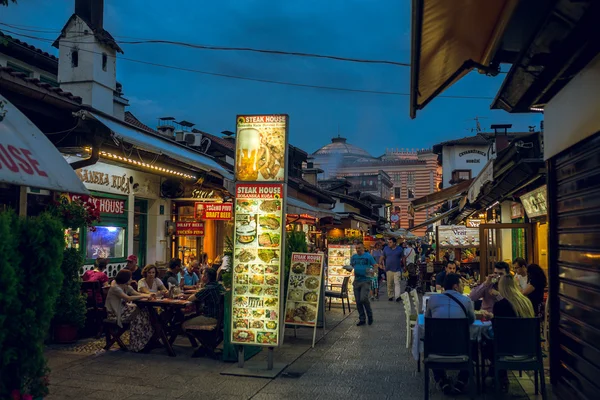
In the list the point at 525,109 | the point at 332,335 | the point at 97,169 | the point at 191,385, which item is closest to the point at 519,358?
the point at 525,109

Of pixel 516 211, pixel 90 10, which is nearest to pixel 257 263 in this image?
pixel 90 10

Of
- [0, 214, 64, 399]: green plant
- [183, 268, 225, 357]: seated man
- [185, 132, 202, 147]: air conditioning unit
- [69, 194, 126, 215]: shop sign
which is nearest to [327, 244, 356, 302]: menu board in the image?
[69, 194, 126, 215]: shop sign

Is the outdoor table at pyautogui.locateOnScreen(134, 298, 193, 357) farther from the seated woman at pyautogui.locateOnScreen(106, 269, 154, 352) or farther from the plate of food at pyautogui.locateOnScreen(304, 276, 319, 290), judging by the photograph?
the plate of food at pyautogui.locateOnScreen(304, 276, 319, 290)

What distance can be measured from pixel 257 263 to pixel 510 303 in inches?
134

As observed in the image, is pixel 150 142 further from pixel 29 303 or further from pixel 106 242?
pixel 29 303

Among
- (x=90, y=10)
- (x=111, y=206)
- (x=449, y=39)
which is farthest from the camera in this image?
(x=111, y=206)

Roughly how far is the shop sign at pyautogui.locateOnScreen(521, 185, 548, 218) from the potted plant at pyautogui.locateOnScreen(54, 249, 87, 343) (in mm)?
8487

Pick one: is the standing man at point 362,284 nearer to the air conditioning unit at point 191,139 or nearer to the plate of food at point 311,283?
the plate of food at point 311,283

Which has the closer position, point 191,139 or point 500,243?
point 500,243

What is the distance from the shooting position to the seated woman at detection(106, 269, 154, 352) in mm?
8938

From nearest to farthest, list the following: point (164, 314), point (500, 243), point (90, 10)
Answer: point (164, 314) → point (90, 10) → point (500, 243)

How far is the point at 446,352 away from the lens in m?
6.50

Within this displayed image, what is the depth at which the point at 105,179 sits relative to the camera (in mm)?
12805

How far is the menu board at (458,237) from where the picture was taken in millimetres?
19500
